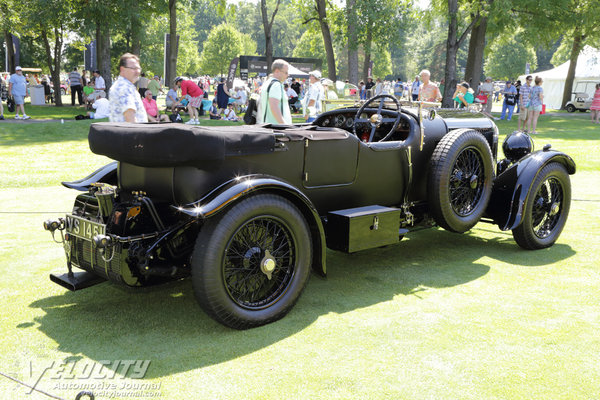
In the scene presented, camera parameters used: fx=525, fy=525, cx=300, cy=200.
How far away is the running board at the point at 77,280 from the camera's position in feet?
11.4

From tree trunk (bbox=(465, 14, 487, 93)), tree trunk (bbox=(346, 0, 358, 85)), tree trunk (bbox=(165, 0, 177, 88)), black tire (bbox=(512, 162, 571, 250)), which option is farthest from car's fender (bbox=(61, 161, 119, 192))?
tree trunk (bbox=(346, 0, 358, 85))

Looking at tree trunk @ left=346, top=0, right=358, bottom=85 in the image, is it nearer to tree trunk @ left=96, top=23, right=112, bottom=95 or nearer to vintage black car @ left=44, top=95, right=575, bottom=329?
tree trunk @ left=96, top=23, right=112, bottom=95

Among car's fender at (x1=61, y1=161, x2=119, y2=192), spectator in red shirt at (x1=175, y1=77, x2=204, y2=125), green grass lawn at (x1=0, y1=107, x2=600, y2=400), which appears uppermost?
spectator in red shirt at (x1=175, y1=77, x2=204, y2=125)

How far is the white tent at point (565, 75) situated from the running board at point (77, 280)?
1294 inches

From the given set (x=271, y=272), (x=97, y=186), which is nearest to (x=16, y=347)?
(x=97, y=186)

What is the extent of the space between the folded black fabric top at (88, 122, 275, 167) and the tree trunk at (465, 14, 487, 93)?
20025mm

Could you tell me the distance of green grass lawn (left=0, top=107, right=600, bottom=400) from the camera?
8.66 ft

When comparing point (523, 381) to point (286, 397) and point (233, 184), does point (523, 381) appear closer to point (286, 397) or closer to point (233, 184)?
point (286, 397)

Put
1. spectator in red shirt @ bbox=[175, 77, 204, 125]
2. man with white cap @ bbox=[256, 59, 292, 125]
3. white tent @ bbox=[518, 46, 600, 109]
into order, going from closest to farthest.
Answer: man with white cap @ bbox=[256, 59, 292, 125] → spectator in red shirt @ bbox=[175, 77, 204, 125] → white tent @ bbox=[518, 46, 600, 109]

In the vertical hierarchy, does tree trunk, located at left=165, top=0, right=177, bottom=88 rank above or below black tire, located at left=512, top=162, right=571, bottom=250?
above

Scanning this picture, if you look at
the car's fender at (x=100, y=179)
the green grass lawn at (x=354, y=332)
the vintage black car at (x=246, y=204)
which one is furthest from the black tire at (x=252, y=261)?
the car's fender at (x=100, y=179)

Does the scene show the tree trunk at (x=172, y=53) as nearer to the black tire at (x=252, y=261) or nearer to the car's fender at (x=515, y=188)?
the car's fender at (x=515, y=188)

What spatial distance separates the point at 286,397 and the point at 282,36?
109m

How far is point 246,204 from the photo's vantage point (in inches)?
125
